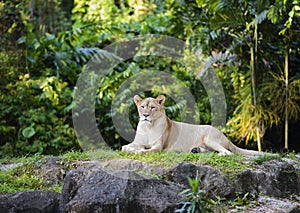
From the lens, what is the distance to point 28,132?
981 cm

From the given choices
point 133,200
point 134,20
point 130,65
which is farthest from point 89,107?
point 133,200

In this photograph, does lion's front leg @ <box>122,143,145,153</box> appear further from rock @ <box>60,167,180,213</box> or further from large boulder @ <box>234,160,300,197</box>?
large boulder @ <box>234,160,300,197</box>

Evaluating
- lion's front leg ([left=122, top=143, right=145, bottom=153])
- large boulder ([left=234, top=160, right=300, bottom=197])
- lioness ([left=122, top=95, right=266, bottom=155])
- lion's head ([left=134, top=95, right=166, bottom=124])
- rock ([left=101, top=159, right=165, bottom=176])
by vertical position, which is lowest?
large boulder ([left=234, top=160, right=300, bottom=197])

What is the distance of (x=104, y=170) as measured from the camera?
5.27 m

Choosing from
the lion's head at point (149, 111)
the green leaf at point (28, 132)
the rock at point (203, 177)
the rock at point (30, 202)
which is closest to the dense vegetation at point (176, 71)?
the green leaf at point (28, 132)

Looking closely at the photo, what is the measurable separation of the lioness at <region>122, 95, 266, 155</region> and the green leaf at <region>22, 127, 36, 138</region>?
372cm

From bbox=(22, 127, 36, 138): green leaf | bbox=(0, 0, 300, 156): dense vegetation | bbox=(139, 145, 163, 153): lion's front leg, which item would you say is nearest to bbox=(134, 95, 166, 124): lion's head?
bbox=(139, 145, 163, 153): lion's front leg

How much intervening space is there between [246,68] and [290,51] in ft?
3.03

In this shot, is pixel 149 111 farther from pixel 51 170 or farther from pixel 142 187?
pixel 142 187

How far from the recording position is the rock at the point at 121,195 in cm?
471

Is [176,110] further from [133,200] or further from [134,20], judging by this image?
[133,200]

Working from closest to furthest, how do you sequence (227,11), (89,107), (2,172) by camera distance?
(2,172) < (227,11) < (89,107)

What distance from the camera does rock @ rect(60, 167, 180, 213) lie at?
4.71 m

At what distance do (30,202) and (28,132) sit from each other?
16.3ft
